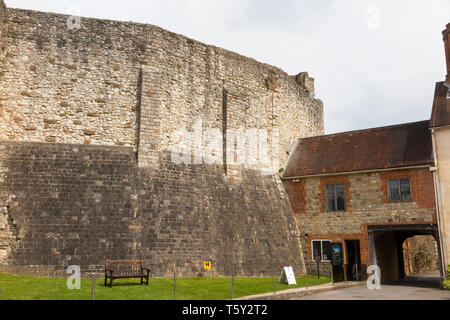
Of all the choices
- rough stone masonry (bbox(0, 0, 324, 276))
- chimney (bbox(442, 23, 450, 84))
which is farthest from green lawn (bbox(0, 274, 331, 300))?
chimney (bbox(442, 23, 450, 84))

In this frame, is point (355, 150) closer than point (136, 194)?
No

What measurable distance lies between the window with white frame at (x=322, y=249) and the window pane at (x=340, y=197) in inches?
71.2

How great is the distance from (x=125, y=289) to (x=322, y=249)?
1205cm

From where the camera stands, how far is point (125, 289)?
39.0 feet

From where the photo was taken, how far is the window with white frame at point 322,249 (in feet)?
68.3

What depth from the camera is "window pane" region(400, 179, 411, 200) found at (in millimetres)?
19156

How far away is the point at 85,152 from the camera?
16.5 meters

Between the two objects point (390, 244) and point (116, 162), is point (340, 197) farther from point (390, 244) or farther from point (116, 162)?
point (116, 162)

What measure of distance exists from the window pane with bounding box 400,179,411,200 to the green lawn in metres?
8.07

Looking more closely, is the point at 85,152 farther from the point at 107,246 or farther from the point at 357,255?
the point at 357,255

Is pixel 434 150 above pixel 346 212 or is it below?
above

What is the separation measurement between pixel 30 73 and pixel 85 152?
3839 mm

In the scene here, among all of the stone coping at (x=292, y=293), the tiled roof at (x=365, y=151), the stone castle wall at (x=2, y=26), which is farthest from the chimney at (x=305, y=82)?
the stone castle wall at (x=2, y=26)
